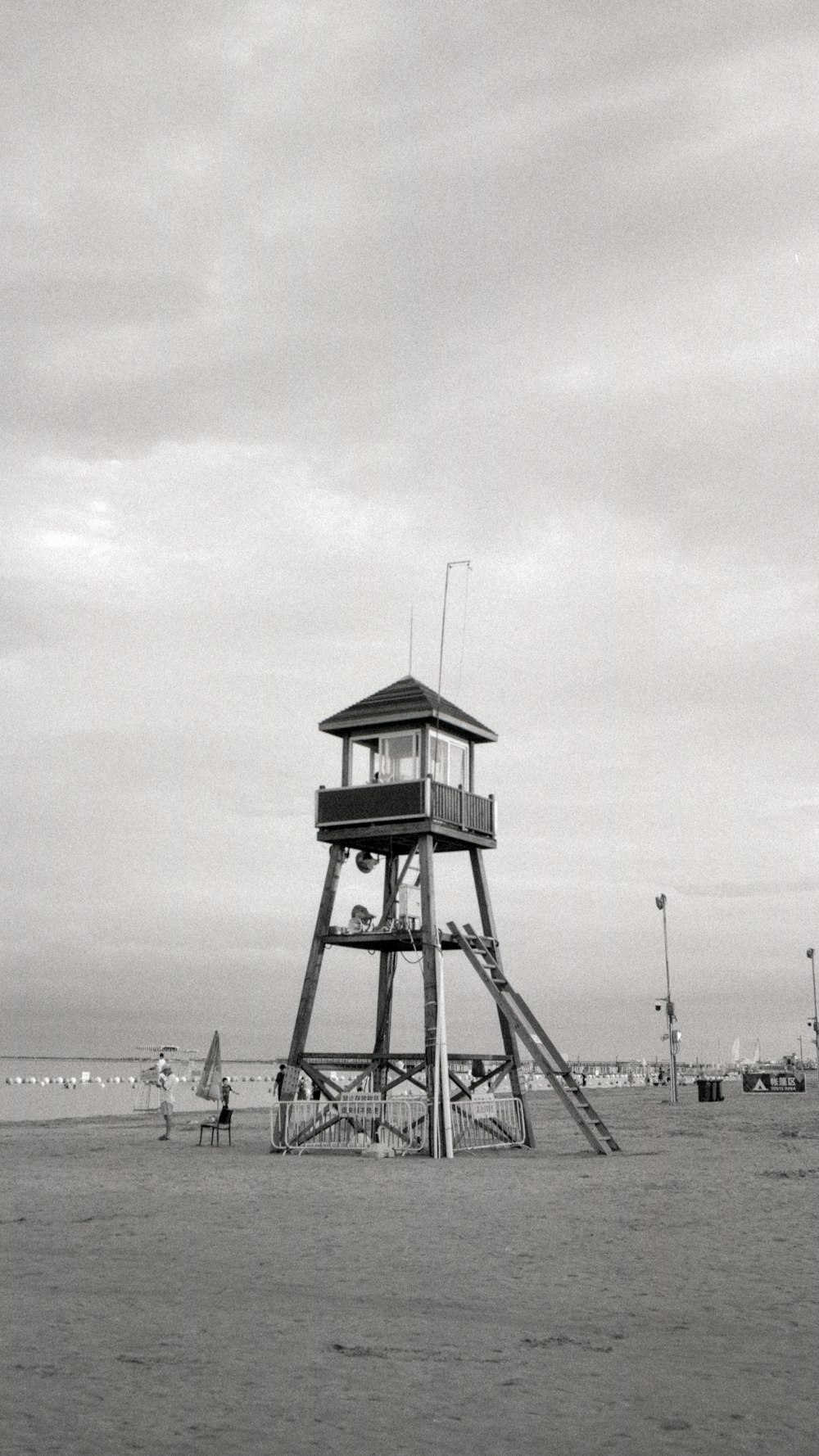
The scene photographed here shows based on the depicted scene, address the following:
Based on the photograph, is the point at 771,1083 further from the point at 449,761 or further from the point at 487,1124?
the point at 449,761

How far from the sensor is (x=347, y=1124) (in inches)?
1195

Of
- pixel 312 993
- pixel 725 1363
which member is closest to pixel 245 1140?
pixel 312 993

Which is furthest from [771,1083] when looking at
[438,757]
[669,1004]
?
[438,757]

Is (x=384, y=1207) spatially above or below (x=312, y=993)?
below

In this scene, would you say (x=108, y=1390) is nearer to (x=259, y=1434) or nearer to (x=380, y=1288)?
(x=259, y=1434)

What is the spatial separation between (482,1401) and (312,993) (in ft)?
75.6

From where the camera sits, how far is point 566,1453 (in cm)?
688

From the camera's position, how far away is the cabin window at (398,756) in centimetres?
3128

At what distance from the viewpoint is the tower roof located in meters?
30.6

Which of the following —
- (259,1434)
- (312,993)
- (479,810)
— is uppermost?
(479,810)

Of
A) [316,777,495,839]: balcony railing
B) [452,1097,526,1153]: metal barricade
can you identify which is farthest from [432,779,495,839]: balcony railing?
[452,1097,526,1153]: metal barricade

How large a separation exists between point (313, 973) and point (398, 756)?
5.53 metres

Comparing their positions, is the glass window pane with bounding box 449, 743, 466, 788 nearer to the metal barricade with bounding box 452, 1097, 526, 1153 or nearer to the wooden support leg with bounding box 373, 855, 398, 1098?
the wooden support leg with bounding box 373, 855, 398, 1098

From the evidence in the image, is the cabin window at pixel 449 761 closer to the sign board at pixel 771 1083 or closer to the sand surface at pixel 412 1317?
the sand surface at pixel 412 1317
